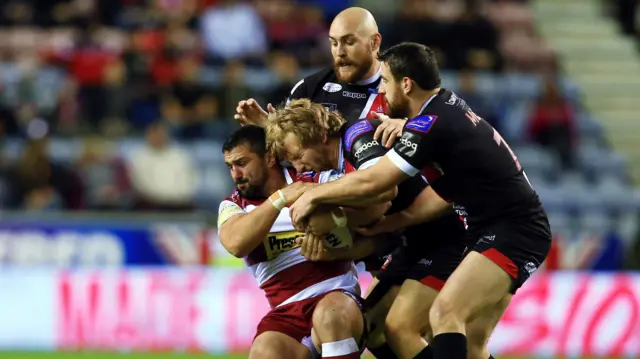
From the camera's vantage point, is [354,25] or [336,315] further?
[354,25]

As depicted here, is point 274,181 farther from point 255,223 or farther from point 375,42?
point 375,42

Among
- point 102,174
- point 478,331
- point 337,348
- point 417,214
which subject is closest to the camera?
point 337,348

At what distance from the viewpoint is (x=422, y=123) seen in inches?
264

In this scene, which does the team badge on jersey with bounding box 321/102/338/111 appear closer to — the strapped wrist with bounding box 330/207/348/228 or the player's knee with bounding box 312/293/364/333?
the strapped wrist with bounding box 330/207/348/228

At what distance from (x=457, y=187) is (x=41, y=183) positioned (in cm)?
811

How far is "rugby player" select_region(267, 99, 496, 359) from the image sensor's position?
674 cm

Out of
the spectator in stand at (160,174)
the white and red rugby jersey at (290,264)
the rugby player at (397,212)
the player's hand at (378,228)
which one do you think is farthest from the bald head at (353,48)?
the spectator in stand at (160,174)

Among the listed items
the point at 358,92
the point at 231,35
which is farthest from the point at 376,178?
the point at 231,35

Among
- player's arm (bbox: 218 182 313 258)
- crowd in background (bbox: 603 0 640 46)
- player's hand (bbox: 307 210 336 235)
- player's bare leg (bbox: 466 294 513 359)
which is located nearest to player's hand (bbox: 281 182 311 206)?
player's arm (bbox: 218 182 313 258)

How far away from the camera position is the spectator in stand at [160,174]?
1424 cm

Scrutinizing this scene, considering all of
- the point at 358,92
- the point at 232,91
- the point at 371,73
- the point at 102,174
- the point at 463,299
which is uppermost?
the point at 371,73

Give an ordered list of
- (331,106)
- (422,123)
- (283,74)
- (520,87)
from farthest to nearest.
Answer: (520,87)
(283,74)
(331,106)
(422,123)

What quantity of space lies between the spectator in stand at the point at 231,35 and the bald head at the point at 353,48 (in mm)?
8154

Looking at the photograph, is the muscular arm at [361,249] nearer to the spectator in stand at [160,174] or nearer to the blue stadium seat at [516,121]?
the spectator in stand at [160,174]
